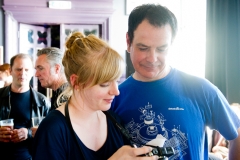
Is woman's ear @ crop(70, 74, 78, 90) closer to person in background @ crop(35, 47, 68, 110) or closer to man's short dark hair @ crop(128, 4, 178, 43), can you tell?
man's short dark hair @ crop(128, 4, 178, 43)

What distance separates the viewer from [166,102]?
1224mm

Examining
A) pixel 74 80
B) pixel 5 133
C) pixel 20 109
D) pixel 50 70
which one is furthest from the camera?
pixel 20 109

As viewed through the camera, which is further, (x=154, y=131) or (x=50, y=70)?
(x=50, y=70)

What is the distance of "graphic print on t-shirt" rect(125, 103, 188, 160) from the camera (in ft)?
3.85

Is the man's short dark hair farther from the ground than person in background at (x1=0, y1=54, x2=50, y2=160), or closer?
farther from the ground

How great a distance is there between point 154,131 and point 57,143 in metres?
0.43

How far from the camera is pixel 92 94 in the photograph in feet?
3.67

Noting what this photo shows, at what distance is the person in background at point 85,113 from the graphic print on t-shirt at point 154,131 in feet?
0.25

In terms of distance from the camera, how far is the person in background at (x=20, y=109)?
2.38m

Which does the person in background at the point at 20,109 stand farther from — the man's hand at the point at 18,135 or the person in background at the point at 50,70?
the person in background at the point at 50,70

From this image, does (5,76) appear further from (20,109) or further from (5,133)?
(5,133)

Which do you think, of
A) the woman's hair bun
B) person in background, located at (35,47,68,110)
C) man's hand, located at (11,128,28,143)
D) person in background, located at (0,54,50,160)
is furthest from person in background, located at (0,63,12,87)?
the woman's hair bun

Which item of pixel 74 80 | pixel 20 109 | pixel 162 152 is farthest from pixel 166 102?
pixel 20 109

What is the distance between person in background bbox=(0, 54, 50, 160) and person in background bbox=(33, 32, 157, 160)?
1.33m
